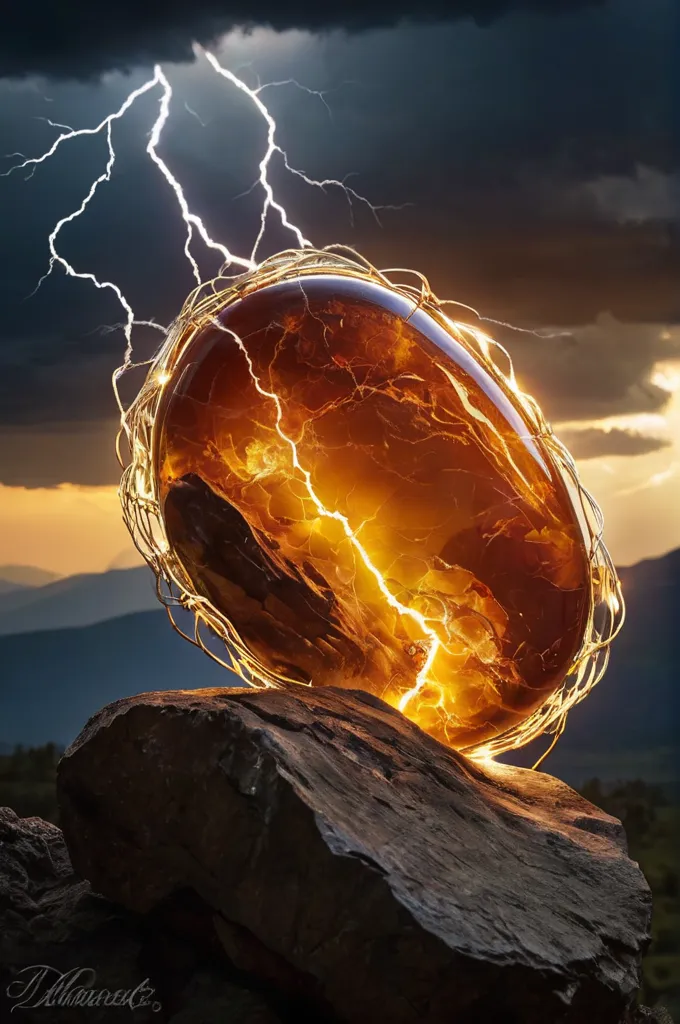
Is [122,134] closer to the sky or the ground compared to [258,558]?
closer to the sky

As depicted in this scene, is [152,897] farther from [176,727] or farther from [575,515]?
[575,515]

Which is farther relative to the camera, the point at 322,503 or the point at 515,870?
the point at 322,503

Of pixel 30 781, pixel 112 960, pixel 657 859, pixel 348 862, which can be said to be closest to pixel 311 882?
pixel 348 862

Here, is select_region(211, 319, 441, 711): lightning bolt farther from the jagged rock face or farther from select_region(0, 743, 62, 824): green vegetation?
select_region(0, 743, 62, 824): green vegetation

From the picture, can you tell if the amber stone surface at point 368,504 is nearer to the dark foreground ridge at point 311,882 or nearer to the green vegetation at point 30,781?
the dark foreground ridge at point 311,882

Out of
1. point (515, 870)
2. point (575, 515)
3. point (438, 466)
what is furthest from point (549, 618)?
point (515, 870)
